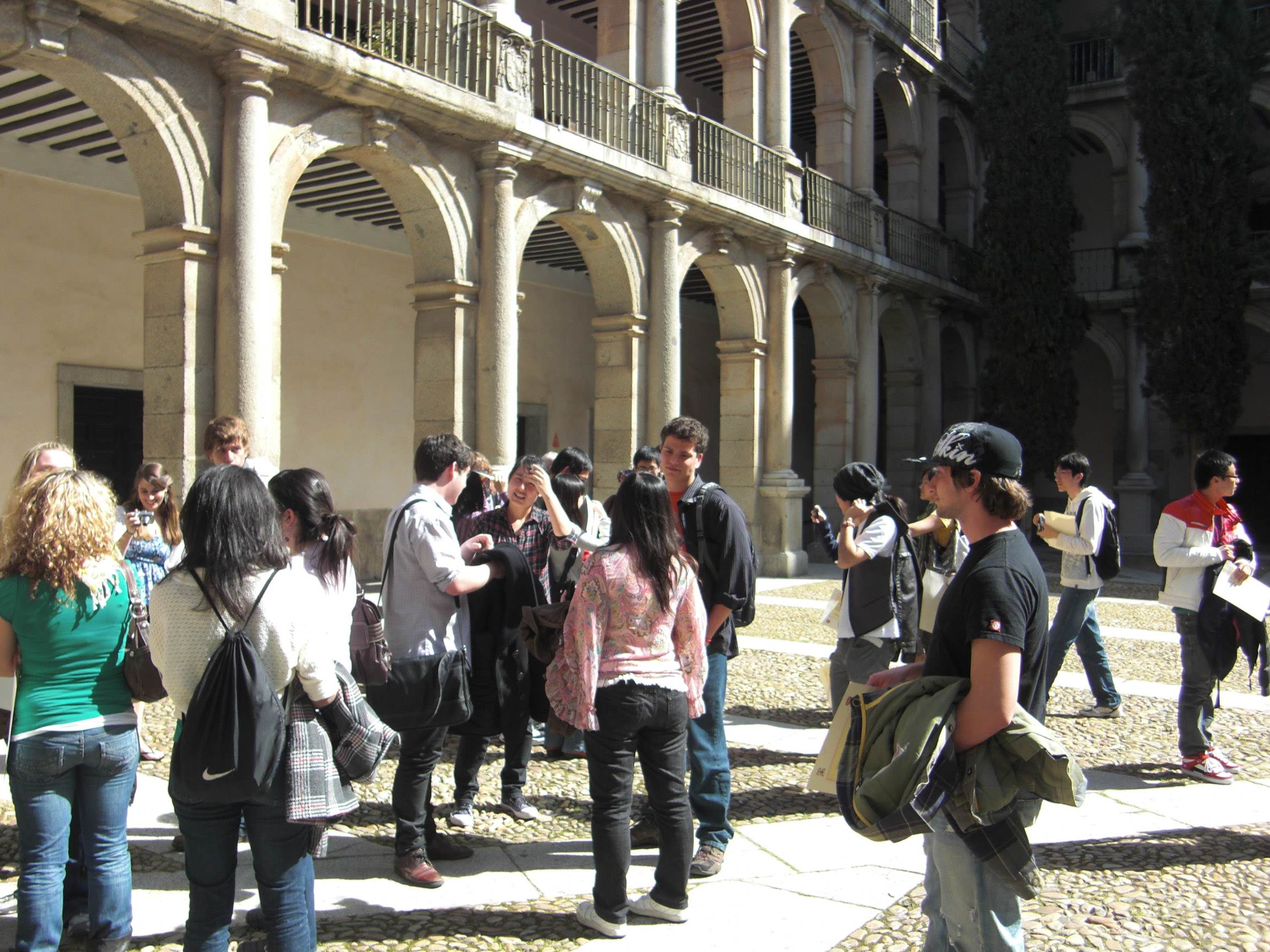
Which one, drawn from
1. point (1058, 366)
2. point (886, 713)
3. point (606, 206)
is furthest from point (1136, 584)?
point (886, 713)

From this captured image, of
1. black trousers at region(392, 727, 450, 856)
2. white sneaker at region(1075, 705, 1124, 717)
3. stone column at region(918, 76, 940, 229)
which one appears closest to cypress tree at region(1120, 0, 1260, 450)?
stone column at region(918, 76, 940, 229)

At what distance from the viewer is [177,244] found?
27.1 feet

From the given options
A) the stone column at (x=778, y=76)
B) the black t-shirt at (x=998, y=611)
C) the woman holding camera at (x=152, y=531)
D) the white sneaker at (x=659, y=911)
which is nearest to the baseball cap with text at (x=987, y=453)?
the black t-shirt at (x=998, y=611)

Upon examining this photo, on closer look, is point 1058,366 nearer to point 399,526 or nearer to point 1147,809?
point 1147,809

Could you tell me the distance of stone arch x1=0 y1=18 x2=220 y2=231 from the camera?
299 inches

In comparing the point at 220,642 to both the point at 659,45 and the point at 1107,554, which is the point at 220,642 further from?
the point at 659,45

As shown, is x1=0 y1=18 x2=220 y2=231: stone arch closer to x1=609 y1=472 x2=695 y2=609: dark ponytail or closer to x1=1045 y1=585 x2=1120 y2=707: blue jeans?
x1=609 y1=472 x2=695 y2=609: dark ponytail

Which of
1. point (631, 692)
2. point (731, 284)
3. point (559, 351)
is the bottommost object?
point (631, 692)

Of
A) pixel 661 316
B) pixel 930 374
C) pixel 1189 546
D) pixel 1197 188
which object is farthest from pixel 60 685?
pixel 1197 188

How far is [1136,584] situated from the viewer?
15.1 meters

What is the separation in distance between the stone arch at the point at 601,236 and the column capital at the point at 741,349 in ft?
7.65

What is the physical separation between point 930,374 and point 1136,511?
5213 millimetres

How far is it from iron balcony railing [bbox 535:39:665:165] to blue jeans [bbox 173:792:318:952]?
31.8 feet

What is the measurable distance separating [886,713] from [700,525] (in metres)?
1.65
